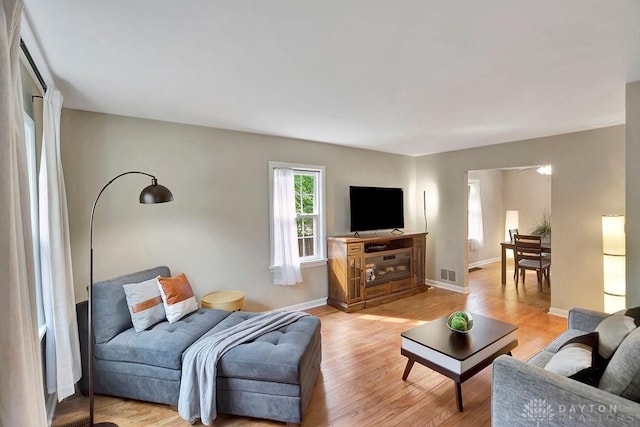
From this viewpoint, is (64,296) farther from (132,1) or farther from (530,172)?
(530,172)

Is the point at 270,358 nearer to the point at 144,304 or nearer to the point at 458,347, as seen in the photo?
the point at 144,304

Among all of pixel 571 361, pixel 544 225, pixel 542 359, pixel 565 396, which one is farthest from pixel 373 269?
pixel 544 225

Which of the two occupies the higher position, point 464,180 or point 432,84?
point 432,84

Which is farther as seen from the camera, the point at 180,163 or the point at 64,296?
the point at 180,163

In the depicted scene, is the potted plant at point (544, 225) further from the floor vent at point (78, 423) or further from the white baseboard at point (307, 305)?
the floor vent at point (78, 423)

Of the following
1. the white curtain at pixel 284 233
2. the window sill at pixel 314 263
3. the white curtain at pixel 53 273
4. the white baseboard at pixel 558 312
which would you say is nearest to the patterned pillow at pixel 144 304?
the white curtain at pixel 53 273

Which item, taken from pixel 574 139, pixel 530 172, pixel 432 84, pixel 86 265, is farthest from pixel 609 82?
pixel 530 172

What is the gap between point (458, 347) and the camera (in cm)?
222

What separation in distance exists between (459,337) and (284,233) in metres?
2.31

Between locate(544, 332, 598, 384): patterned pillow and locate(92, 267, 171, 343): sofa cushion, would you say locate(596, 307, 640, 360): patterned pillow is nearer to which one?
locate(544, 332, 598, 384): patterned pillow

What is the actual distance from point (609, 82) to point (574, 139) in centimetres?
179

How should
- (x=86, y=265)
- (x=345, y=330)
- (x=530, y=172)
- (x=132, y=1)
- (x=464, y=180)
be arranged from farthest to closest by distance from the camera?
(x=530, y=172)
(x=464, y=180)
(x=345, y=330)
(x=86, y=265)
(x=132, y=1)

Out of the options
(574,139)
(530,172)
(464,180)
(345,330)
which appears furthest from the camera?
(530,172)

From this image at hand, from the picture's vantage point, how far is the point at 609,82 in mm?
2273
